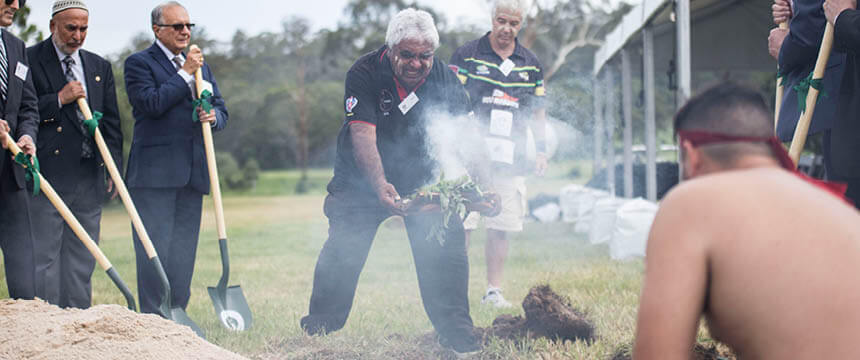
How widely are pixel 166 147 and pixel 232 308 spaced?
1139 millimetres

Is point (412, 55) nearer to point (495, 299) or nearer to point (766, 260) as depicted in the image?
point (495, 299)

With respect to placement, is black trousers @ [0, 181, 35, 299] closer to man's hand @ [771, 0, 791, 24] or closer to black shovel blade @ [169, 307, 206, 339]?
black shovel blade @ [169, 307, 206, 339]

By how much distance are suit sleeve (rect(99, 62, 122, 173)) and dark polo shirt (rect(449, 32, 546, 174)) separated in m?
2.35

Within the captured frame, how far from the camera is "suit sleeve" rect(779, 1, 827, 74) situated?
3266 mm

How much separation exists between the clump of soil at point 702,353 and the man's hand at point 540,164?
2039 millimetres

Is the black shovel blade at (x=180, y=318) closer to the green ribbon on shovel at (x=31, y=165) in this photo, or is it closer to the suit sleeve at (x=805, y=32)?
the green ribbon on shovel at (x=31, y=165)

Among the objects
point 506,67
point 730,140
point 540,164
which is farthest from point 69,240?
point 730,140

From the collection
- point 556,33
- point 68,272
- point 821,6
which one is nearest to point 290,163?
point 556,33

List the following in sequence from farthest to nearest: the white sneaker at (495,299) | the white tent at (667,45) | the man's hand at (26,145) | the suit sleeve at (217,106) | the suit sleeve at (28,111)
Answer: the white tent at (667,45), the white sneaker at (495,299), the suit sleeve at (217,106), the suit sleeve at (28,111), the man's hand at (26,145)

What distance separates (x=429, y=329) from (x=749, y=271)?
126 inches

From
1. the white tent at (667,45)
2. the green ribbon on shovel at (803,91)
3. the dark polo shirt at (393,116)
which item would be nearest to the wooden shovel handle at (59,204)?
the dark polo shirt at (393,116)

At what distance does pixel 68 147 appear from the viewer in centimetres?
445

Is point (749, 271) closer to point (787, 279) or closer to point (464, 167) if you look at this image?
point (787, 279)

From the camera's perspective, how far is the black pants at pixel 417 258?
3930mm
